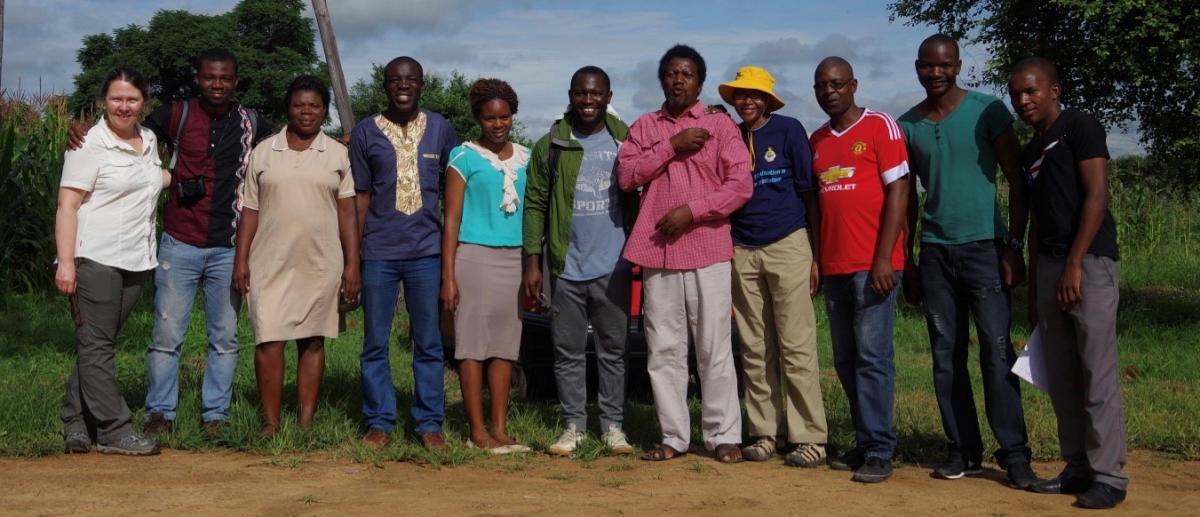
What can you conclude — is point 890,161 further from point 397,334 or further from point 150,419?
point 397,334

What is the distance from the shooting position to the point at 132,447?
19.0 ft

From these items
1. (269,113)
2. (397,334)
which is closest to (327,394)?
(397,334)

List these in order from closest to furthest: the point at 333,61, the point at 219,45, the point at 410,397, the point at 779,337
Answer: the point at 779,337, the point at 410,397, the point at 333,61, the point at 219,45

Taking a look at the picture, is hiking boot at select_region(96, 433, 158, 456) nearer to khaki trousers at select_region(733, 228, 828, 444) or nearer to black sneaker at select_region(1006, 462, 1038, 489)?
khaki trousers at select_region(733, 228, 828, 444)

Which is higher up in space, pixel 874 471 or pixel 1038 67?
pixel 1038 67

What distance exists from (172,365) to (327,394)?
4.11 ft

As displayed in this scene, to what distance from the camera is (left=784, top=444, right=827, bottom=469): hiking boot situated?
5629 mm

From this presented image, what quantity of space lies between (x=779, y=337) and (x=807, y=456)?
58 centimetres

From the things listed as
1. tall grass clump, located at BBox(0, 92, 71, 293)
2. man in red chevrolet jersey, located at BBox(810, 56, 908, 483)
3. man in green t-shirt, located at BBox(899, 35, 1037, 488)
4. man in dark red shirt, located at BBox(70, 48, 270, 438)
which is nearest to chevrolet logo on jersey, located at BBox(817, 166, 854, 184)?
man in red chevrolet jersey, located at BBox(810, 56, 908, 483)

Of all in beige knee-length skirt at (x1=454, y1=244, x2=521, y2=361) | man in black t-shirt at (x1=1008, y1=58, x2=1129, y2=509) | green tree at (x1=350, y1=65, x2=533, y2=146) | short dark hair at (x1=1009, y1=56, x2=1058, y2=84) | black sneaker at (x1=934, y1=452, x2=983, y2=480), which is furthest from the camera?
green tree at (x1=350, y1=65, x2=533, y2=146)

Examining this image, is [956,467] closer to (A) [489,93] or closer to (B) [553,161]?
(B) [553,161]

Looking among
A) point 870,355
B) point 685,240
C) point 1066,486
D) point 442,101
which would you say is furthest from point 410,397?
point 442,101

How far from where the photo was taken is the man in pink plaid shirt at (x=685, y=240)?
18.2 feet

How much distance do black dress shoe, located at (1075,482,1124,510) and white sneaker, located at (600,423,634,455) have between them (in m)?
2.10
